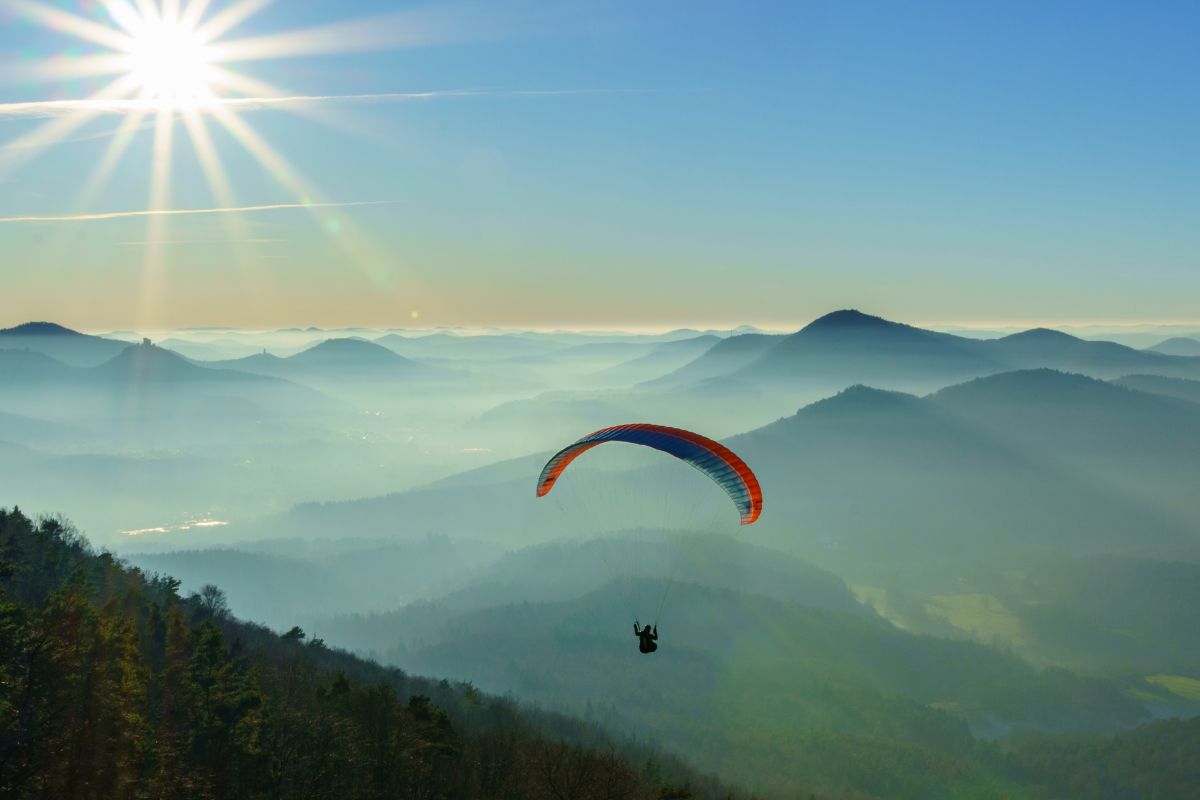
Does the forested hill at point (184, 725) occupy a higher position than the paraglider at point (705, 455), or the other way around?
the paraglider at point (705, 455)

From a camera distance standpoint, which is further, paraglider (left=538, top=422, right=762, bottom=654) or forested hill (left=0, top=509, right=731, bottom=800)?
paraglider (left=538, top=422, right=762, bottom=654)

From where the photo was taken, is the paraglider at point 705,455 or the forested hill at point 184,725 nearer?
the forested hill at point 184,725

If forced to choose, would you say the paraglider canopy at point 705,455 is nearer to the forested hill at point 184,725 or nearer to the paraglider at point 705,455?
the paraglider at point 705,455

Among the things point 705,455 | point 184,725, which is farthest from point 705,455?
point 184,725

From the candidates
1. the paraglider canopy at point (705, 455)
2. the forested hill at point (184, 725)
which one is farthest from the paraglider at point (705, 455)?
the forested hill at point (184, 725)

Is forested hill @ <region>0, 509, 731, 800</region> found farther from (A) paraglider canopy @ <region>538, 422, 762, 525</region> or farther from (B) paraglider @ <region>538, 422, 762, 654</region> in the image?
(A) paraglider canopy @ <region>538, 422, 762, 525</region>

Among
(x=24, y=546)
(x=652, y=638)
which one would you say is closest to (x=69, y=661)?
(x=652, y=638)

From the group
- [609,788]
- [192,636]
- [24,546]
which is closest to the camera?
[609,788]

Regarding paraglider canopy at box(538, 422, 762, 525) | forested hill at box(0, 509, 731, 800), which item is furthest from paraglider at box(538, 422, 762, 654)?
forested hill at box(0, 509, 731, 800)

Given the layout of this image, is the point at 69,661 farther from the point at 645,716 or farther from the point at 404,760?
the point at 645,716
